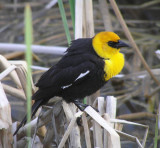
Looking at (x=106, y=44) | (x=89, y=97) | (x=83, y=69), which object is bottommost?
(x=89, y=97)

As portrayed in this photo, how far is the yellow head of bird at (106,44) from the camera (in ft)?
7.89

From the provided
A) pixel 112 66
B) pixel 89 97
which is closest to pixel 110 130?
pixel 112 66

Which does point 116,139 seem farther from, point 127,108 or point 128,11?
point 128,11

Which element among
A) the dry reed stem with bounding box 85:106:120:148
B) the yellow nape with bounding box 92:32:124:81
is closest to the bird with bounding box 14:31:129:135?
the yellow nape with bounding box 92:32:124:81

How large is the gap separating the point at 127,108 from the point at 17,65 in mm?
1564

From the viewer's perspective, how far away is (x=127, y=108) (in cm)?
351

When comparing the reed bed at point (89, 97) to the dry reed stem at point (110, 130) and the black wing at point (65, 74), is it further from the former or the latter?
the black wing at point (65, 74)

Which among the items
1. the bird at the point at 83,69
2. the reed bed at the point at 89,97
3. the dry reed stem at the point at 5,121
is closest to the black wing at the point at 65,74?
the bird at the point at 83,69

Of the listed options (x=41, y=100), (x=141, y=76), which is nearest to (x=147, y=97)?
(x=141, y=76)

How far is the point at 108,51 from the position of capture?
7.97ft

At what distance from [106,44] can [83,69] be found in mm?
247

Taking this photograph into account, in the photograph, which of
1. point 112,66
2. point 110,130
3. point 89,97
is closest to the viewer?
point 110,130

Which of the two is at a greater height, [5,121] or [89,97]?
[5,121]

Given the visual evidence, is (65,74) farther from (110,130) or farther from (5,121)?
(110,130)
